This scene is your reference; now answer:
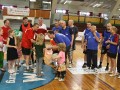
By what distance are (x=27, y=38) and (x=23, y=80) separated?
3.65 feet

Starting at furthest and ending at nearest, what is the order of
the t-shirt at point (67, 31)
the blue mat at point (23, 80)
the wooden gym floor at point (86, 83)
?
the t-shirt at point (67, 31)
the wooden gym floor at point (86, 83)
the blue mat at point (23, 80)

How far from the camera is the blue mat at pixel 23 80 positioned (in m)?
4.30

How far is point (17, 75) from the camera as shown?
5.18 m

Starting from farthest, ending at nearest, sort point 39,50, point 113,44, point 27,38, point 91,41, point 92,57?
point 92,57 < point 91,41 < point 113,44 < point 27,38 < point 39,50

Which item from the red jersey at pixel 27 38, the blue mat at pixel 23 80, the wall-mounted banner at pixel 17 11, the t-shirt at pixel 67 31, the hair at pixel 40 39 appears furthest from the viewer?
the wall-mounted banner at pixel 17 11

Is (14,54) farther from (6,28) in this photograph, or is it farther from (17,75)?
(6,28)

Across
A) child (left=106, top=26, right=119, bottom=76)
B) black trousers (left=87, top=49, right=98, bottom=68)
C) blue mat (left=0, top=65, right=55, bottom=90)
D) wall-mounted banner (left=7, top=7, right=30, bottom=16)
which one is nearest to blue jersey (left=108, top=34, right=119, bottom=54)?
child (left=106, top=26, right=119, bottom=76)

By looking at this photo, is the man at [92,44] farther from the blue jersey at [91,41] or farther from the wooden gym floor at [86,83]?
the wooden gym floor at [86,83]

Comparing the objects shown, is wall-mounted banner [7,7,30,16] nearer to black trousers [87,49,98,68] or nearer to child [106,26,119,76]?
black trousers [87,49,98,68]

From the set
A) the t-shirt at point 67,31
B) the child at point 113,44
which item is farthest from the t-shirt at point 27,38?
the child at point 113,44

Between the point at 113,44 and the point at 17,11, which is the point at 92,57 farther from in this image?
the point at 17,11

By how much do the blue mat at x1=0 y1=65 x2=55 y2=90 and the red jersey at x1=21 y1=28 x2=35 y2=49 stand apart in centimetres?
73

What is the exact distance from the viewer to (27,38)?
528cm

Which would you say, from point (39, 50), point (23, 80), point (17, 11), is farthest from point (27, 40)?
point (17, 11)
